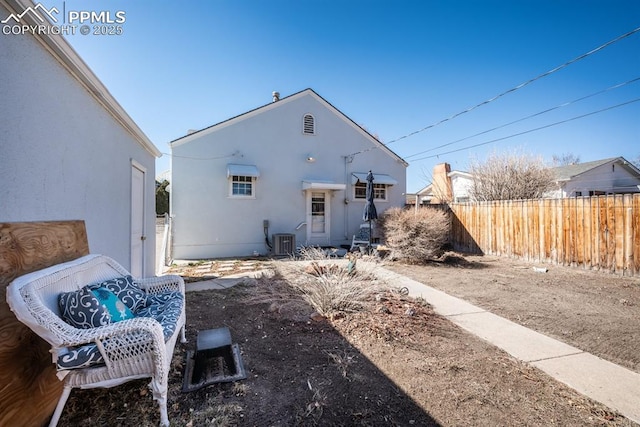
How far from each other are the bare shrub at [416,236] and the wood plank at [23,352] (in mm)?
7844

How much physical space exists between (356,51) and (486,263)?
824 cm

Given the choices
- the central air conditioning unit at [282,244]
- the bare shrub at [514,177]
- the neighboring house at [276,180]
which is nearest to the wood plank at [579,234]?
the bare shrub at [514,177]

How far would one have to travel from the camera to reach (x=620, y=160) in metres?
17.2

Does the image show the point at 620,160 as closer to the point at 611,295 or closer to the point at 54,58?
the point at 611,295

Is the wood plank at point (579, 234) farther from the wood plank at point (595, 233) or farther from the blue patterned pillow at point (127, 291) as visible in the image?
the blue patterned pillow at point (127, 291)

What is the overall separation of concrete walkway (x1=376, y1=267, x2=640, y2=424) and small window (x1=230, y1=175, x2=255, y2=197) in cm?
797

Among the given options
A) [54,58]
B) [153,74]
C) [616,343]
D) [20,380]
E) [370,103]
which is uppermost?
[370,103]

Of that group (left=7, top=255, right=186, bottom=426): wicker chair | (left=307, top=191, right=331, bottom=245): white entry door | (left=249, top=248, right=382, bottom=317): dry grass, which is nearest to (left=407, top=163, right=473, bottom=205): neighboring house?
(left=307, top=191, right=331, bottom=245): white entry door

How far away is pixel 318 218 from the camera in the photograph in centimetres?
1168

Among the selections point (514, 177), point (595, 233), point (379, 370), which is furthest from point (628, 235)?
point (379, 370)

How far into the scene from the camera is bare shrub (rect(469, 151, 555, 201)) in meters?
12.9

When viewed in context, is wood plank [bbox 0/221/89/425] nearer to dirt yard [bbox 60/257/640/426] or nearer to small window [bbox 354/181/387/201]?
dirt yard [bbox 60/257/640/426]

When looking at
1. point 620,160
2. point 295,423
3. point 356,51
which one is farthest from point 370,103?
point 620,160

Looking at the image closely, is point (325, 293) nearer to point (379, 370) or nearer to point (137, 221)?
point (379, 370)
